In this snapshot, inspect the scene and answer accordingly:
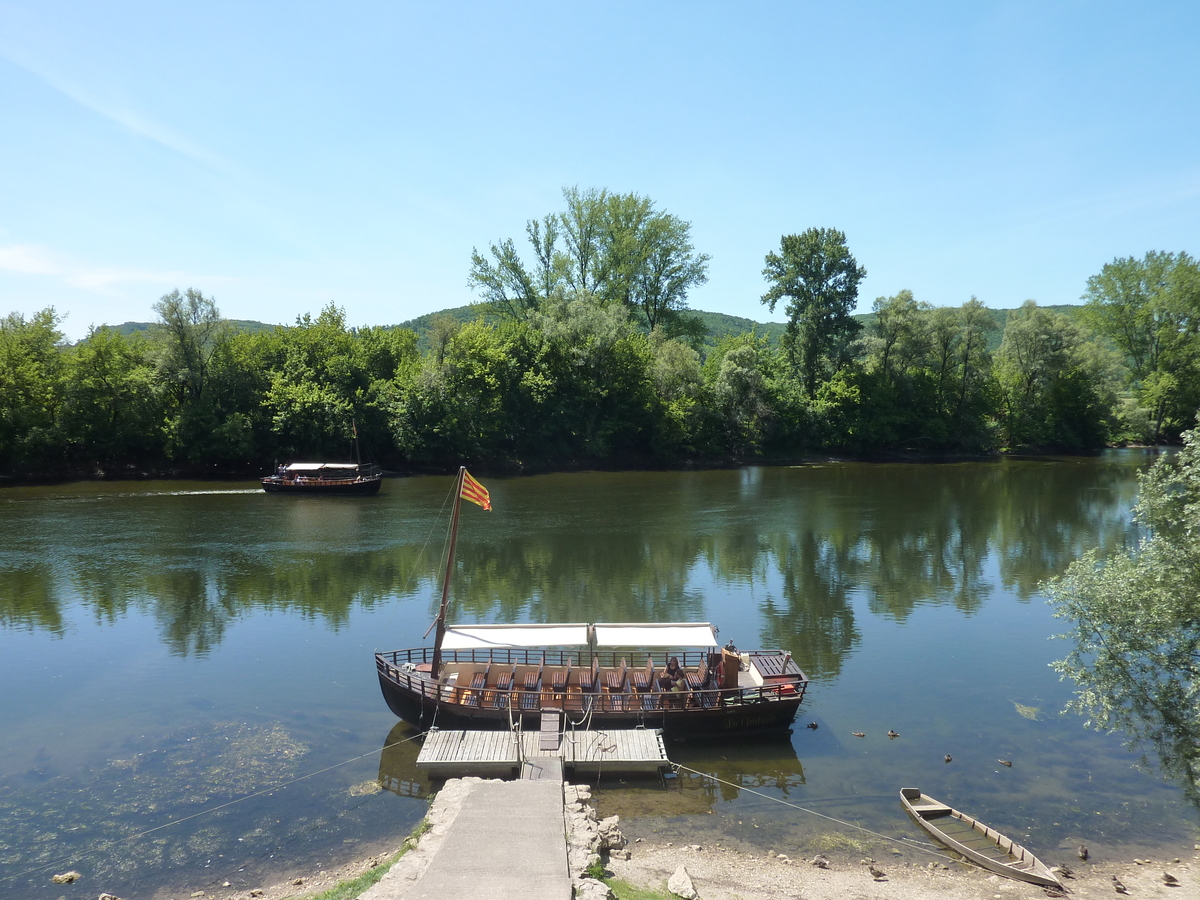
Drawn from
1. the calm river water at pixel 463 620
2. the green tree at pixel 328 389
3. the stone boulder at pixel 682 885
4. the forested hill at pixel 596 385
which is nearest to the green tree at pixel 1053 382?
the forested hill at pixel 596 385

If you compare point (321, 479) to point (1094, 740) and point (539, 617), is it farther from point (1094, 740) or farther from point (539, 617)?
point (1094, 740)

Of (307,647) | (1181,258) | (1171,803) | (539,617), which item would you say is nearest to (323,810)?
(307,647)

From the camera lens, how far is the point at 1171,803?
18.4 meters

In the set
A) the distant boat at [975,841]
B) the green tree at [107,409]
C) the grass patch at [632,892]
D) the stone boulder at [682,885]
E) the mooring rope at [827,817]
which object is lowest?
the mooring rope at [827,817]

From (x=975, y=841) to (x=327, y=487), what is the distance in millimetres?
59692

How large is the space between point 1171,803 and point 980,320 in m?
80.8

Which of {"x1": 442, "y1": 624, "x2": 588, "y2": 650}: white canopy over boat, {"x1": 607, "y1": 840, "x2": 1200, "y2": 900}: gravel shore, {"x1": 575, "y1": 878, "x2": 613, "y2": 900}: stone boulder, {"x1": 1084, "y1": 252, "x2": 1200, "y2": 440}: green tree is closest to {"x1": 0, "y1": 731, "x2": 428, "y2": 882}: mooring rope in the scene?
{"x1": 442, "y1": 624, "x2": 588, "y2": 650}: white canopy over boat

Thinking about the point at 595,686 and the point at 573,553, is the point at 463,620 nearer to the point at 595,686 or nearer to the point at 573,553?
the point at 595,686

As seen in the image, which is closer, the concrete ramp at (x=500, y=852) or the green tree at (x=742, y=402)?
the concrete ramp at (x=500, y=852)

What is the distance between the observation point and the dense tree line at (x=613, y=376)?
78250mm

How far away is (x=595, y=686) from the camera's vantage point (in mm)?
21891

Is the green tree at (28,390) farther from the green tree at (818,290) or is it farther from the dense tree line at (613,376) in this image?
the green tree at (818,290)

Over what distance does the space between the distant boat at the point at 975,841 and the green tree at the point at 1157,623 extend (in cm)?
341

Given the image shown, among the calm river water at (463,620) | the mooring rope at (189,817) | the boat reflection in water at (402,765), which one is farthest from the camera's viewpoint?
the boat reflection in water at (402,765)
